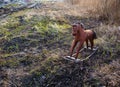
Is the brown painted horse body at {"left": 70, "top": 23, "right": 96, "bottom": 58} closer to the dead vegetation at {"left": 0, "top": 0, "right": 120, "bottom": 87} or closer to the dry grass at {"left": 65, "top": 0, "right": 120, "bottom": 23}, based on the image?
the dead vegetation at {"left": 0, "top": 0, "right": 120, "bottom": 87}

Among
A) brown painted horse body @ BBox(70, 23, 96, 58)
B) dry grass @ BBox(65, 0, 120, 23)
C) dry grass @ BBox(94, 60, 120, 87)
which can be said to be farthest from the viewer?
dry grass @ BBox(65, 0, 120, 23)

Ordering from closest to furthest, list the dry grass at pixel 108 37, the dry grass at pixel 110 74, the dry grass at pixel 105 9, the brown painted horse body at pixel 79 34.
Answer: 1. the dry grass at pixel 110 74
2. the brown painted horse body at pixel 79 34
3. the dry grass at pixel 108 37
4. the dry grass at pixel 105 9

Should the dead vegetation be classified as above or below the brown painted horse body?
below

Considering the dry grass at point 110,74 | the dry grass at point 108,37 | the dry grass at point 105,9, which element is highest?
the dry grass at point 105,9

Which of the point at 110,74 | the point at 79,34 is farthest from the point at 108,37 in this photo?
the point at 110,74

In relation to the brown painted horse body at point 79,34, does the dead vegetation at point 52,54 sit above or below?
below

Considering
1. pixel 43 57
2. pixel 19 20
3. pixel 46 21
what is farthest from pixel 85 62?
pixel 19 20

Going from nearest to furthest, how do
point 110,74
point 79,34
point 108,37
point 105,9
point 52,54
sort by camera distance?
point 110,74, point 79,34, point 52,54, point 108,37, point 105,9

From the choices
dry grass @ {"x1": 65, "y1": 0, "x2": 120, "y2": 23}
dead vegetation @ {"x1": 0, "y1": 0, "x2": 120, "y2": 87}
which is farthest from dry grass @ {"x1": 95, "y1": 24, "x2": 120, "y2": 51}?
dry grass @ {"x1": 65, "y1": 0, "x2": 120, "y2": 23}

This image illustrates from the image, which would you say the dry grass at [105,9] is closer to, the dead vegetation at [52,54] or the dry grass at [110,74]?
the dead vegetation at [52,54]

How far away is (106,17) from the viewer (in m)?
4.20

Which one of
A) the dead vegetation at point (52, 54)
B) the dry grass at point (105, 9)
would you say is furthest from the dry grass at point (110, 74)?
the dry grass at point (105, 9)

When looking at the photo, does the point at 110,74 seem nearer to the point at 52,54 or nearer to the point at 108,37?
the point at 52,54

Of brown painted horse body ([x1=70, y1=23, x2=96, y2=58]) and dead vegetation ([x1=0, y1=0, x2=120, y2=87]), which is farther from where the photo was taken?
brown painted horse body ([x1=70, y1=23, x2=96, y2=58])
